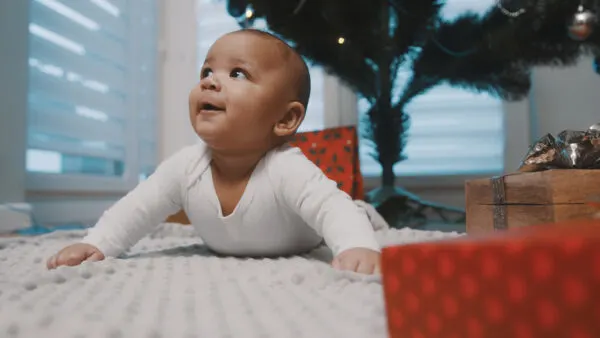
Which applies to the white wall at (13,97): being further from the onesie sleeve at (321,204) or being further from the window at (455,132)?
the window at (455,132)

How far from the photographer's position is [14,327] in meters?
0.34

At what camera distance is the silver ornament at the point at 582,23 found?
108cm

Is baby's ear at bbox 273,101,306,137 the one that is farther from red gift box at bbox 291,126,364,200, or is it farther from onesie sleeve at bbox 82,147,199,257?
red gift box at bbox 291,126,364,200

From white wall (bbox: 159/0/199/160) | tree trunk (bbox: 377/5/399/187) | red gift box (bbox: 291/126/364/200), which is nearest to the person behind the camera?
red gift box (bbox: 291/126/364/200)

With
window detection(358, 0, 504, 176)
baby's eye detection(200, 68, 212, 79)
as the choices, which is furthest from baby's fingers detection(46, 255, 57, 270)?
window detection(358, 0, 504, 176)

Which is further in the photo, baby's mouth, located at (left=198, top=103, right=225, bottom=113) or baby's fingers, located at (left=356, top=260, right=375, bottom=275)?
baby's mouth, located at (left=198, top=103, right=225, bottom=113)

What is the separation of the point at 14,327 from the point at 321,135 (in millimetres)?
1118

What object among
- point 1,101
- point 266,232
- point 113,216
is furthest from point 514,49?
point 1,101

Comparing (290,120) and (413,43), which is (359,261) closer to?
(290,120)

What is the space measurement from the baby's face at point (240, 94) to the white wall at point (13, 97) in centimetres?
84

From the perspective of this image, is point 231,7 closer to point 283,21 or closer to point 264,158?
point 283,21

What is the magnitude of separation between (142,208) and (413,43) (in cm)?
94

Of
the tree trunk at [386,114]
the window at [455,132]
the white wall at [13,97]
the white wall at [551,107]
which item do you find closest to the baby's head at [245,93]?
the tree trunk at [386,114]

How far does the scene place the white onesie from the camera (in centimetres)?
69
